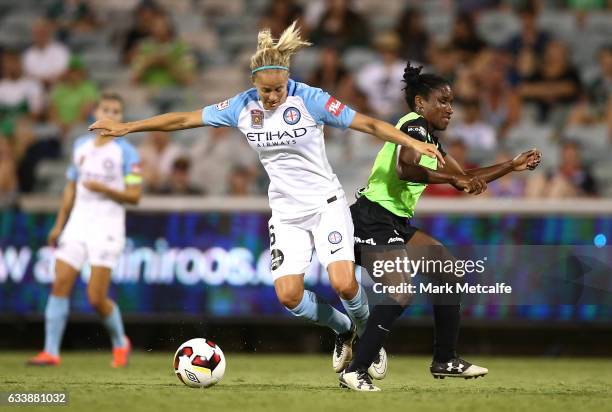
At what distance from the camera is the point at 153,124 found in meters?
7.57

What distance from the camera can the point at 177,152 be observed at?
1370 centimetres

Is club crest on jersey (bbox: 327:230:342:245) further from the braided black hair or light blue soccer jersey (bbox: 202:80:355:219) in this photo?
the braided black hair

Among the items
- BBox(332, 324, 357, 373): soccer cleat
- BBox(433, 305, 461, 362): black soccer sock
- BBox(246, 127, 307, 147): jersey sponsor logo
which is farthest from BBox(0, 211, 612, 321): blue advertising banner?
BBox(246, 127, 307, 147): jersey sponsor logo

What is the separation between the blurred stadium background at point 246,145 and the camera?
11.8m

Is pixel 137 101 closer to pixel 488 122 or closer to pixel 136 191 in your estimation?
Answer: pixel 488 122

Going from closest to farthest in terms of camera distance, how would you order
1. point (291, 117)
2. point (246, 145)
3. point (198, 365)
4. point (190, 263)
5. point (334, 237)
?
point (291, 117) < point (334, 237) < point (198, 365) < point (190, 263) < point (246, 145)

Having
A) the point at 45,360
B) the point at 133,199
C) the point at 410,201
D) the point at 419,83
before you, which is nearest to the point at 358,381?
the point at 410,201

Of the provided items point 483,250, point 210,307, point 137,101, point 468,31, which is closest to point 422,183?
point 483,250

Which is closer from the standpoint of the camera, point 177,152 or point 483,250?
point 483,250

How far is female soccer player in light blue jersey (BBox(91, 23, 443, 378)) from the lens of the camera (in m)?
7.42

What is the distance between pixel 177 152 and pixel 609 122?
4972mm

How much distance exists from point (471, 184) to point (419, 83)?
0.89 m

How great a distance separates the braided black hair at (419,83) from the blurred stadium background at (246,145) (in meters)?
3.99

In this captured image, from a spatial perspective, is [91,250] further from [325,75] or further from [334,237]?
[325,75]
